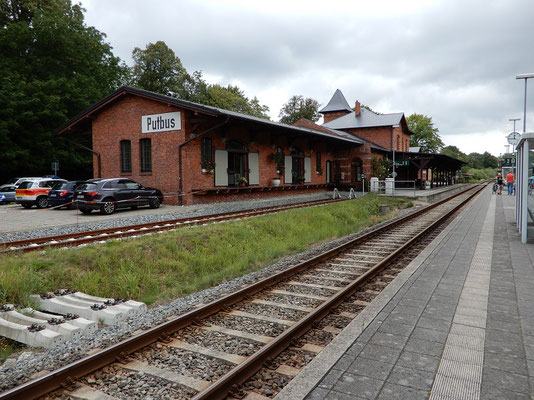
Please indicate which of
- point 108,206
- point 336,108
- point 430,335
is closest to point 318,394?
point 430,335

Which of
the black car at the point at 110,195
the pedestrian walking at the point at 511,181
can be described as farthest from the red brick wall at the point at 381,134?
the black car at the point at 110,195

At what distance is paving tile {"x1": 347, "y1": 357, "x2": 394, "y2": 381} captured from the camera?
10.4ft

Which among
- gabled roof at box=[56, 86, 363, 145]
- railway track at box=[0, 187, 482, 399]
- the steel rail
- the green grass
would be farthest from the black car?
the steel rail

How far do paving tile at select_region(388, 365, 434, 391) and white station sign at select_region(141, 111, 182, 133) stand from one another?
16.1m

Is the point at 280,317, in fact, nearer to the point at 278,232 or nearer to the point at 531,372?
the point at 531,372

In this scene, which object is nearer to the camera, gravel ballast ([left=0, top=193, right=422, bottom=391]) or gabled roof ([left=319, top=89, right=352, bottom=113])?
gravel ballast ([left=0, top=193, right=422, bottom=391])

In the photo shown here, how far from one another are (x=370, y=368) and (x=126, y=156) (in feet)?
63.8

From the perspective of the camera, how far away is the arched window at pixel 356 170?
33.3 meters

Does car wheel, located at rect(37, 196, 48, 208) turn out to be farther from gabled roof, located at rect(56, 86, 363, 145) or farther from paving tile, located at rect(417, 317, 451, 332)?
paving tile, located at rect(417, 317, 451, 332)

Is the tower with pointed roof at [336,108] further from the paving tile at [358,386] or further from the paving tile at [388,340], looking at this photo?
the paving tile at [358,386]

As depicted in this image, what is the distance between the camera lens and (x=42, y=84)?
2827cm

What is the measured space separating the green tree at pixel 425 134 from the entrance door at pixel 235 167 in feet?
229

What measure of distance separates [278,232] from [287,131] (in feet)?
38.8

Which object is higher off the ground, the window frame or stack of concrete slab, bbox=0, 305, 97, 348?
the window frame
